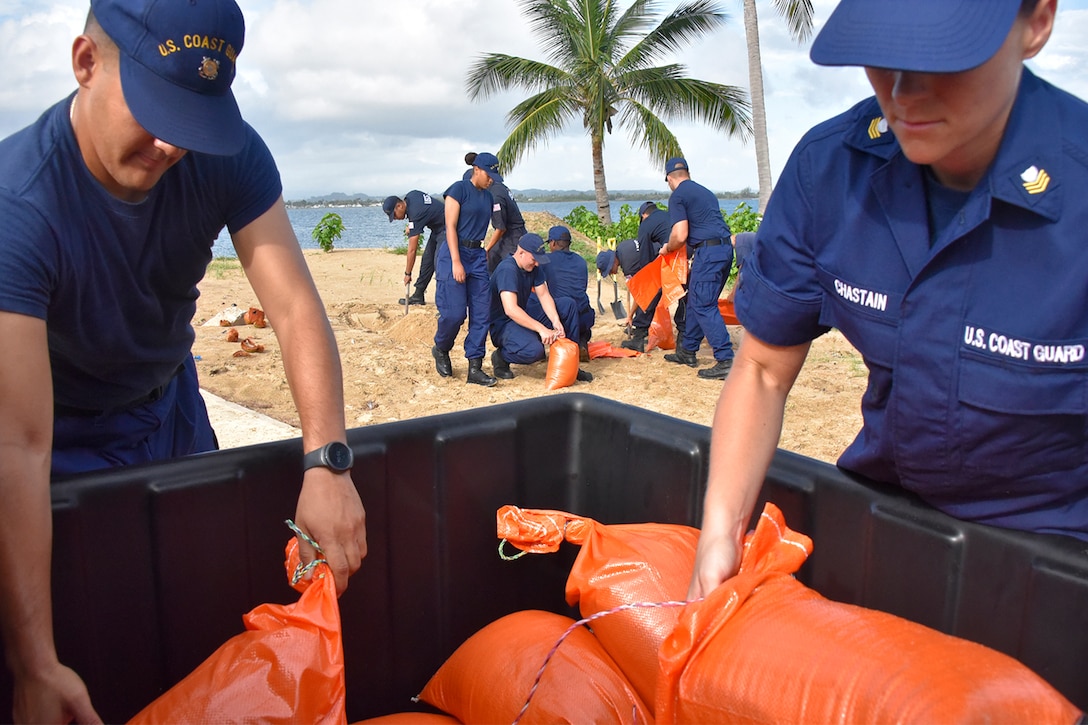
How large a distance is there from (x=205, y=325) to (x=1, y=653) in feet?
26.8

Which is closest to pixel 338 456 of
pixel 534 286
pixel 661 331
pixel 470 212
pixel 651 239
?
pixel 534 286

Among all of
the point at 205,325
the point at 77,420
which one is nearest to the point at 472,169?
the point at 205,325

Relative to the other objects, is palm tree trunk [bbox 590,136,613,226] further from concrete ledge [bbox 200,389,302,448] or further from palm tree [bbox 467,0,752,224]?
concrete ledge [bbox 200,389,302,448]

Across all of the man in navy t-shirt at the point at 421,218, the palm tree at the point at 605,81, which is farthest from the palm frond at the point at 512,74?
the man in navy t-shirt at the point at 421,218

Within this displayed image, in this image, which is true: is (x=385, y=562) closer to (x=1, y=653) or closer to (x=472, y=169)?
(x=1, y=653)

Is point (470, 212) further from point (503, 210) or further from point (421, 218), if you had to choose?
point (421, 218)

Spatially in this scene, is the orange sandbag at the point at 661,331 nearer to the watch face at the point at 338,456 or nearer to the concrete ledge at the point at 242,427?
the concrete ledge at the point at 242,427

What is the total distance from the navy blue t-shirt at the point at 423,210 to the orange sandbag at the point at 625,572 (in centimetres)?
714

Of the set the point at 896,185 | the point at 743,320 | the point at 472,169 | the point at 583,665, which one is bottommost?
the point at 583,665

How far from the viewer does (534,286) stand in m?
6.91

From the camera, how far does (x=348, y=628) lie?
1.62m

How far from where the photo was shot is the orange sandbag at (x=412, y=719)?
1.59m

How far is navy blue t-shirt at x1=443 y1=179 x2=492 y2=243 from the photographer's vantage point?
6.83 meters

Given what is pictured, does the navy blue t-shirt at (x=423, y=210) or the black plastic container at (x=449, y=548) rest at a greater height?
the navy blue t-shirt at (x=423, y=210)
